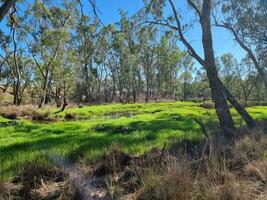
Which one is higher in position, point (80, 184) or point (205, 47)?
point (205, 47)

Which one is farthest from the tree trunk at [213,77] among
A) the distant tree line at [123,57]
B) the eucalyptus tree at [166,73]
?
the eucalyptus tree at [166,73]

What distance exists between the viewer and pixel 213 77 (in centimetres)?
1267

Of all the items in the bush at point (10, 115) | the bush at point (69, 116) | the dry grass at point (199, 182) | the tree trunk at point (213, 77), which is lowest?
the bush at point (69, 116)

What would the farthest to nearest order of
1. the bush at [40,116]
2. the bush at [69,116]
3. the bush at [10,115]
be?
the bush at [69,116]
the bush at [40,116]
the bush at [10,115]

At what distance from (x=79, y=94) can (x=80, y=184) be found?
65.7 meters

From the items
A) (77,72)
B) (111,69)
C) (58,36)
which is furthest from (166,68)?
(58,36)

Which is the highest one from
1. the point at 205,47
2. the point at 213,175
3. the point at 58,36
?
the point at 58,36

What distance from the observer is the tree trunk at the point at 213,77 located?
40.7 feet

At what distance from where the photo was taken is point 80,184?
20.2ft

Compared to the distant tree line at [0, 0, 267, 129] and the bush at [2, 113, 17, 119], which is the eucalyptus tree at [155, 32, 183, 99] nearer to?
the distant tree line at [0, 0, 267, 129]

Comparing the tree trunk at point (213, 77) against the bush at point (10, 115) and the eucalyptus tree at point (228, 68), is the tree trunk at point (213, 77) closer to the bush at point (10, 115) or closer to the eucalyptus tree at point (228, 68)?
the bush at point (10, 115)

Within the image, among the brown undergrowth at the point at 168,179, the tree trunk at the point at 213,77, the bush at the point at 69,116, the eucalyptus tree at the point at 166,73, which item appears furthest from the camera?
the eucalyptus tree at the point at 166,73

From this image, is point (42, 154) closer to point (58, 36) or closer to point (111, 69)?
point (58, 36)

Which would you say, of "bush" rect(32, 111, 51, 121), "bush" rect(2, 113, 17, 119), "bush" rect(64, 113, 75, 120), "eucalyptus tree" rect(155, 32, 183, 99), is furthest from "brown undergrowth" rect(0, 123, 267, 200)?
"eucalyptus tree" rect(155, 32, 183, 99)
